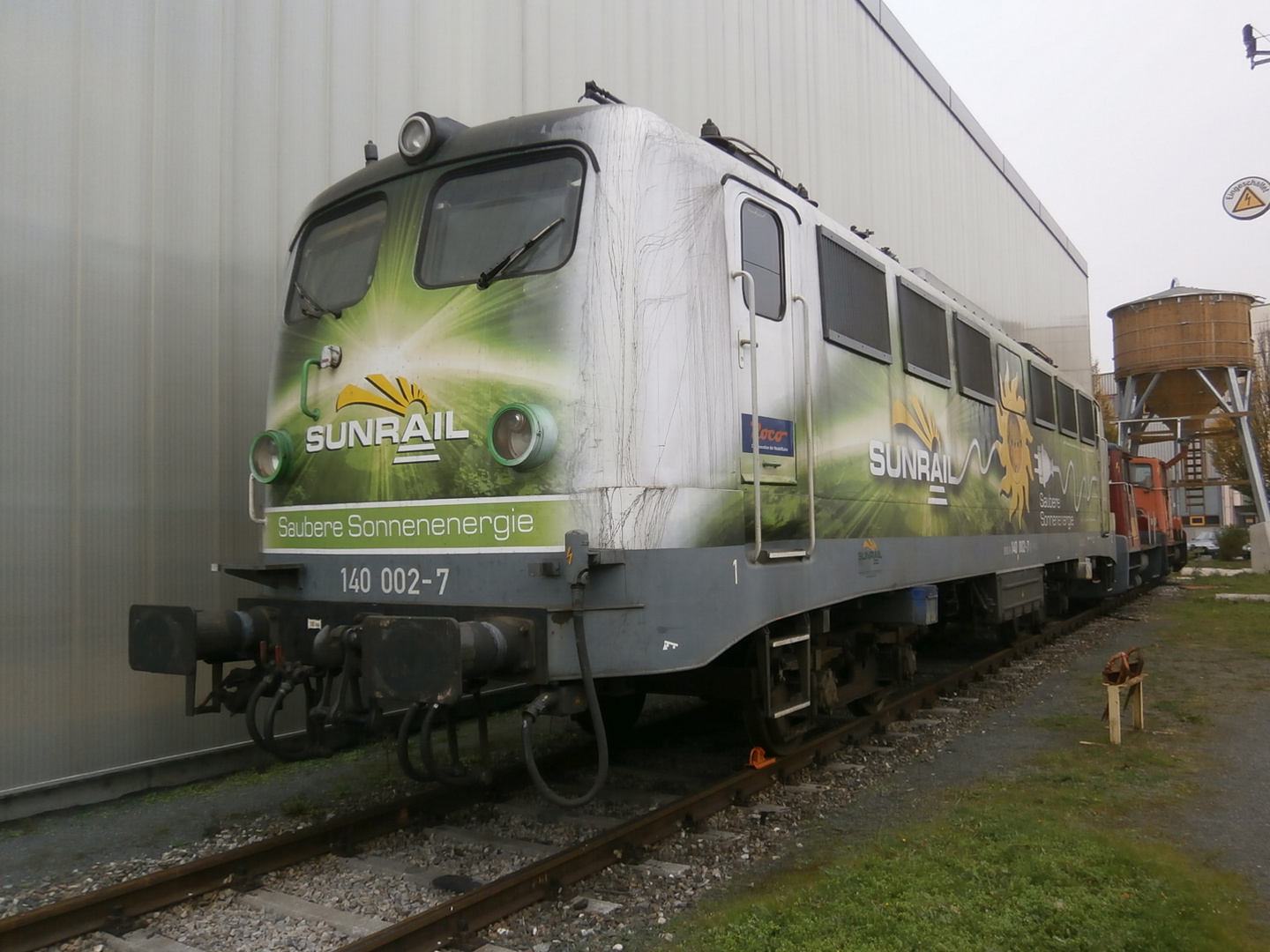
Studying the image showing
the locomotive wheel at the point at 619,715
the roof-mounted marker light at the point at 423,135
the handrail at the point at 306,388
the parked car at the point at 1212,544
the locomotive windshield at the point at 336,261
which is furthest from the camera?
the parked car at the point at 1212,544

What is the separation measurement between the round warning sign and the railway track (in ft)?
58.2

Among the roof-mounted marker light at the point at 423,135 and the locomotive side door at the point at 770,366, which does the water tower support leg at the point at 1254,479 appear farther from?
the roof-mounted marker light at the point at 423,135

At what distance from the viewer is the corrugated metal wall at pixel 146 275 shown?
5500mm

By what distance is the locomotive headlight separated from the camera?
188 inches

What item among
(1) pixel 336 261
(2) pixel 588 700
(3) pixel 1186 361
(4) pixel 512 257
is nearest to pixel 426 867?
(2) pixel 588 700

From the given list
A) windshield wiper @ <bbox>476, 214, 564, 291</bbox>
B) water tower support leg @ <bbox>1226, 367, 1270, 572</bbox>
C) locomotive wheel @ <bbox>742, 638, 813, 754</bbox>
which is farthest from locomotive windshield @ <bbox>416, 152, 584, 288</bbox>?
water tower support leg @ <bbox>1226, 367, 1270, 572</bbox>

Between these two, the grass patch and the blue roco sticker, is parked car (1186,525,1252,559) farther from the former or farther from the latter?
Result: the blue roco sticker

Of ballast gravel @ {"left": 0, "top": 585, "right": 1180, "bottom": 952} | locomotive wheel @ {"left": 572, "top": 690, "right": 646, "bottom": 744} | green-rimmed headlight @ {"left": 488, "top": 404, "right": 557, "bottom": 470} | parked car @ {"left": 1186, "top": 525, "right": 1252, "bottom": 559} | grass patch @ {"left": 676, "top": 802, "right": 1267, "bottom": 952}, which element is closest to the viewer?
grass patch @ {"left": 676, "top": 802, "right": 1267, "bottom": 952}

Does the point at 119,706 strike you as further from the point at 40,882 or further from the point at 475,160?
the point at 475,160

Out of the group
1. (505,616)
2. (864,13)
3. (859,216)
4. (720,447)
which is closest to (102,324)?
(505,616)

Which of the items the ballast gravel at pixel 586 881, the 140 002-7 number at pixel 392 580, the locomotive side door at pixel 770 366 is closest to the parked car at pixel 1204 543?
the ballast gravel at pixel 586 881

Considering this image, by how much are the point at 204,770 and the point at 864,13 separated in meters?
15.1

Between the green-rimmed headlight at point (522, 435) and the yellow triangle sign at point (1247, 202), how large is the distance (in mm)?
19261

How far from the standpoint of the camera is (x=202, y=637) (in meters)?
4.55
